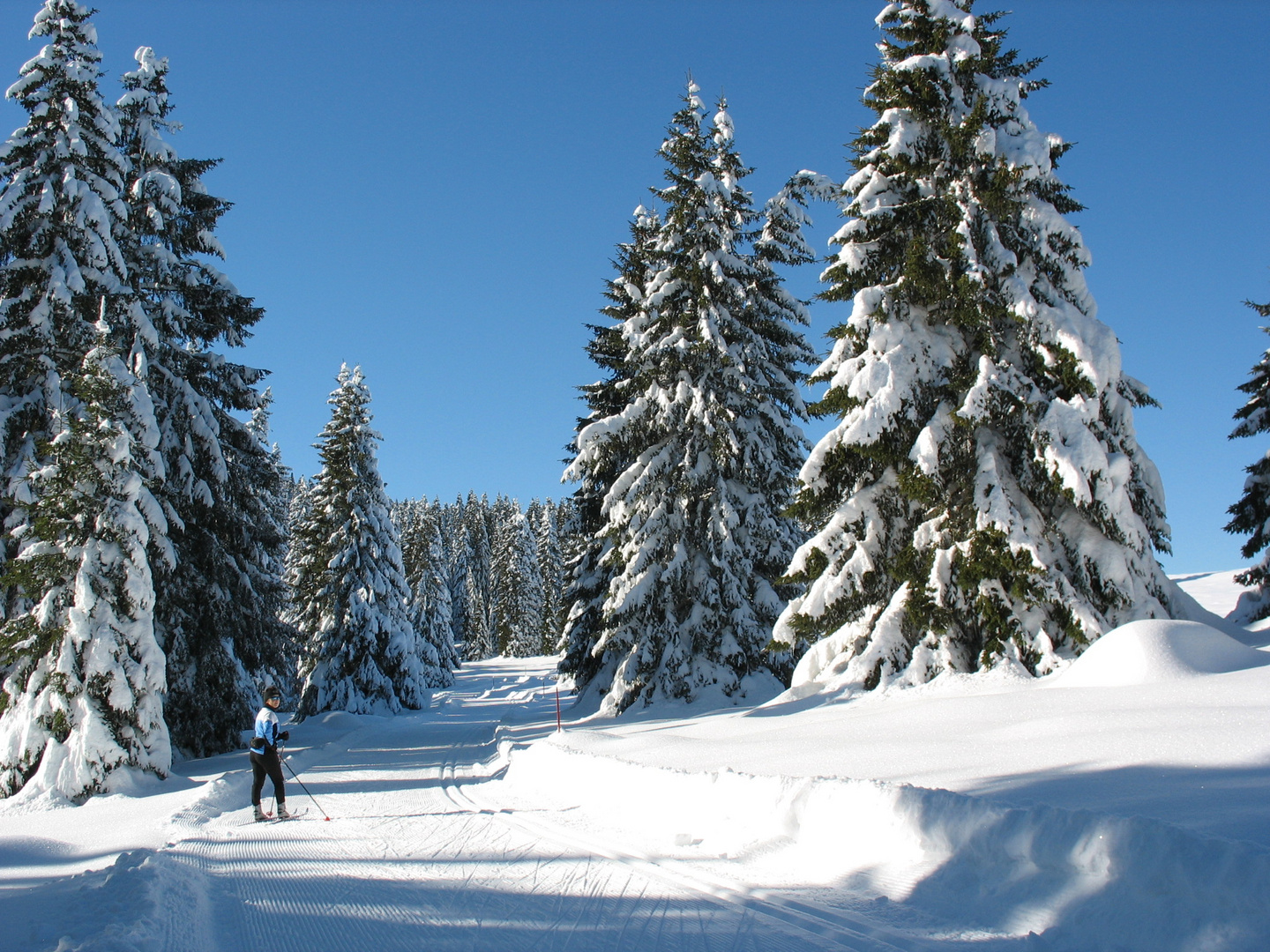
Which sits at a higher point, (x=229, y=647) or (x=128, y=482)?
(x=128, y=482)

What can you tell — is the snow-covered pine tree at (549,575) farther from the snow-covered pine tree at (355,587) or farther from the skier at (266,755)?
the skier at (266,755)

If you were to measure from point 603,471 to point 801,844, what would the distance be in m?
16.3

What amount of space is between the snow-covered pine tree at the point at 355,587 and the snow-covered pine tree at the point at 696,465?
12.6 meters

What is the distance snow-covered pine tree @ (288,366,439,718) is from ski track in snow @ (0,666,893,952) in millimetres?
20091

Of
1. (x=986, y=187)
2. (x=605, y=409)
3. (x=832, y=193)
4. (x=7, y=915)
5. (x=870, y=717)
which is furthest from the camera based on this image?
(x=605, y=409)

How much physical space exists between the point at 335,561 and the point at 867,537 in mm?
22294

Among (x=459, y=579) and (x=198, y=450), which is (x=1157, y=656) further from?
(x=459, y=579)

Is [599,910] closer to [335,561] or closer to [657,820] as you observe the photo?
[657,820]

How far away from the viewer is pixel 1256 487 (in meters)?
19.0

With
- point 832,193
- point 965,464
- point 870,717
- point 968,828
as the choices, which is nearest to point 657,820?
point 968,828

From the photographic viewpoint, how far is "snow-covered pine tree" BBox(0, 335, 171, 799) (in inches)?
466

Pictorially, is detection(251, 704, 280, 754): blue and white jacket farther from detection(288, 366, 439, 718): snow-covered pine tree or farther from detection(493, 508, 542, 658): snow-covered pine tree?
detection(493, 508, 542, 658): snow-covered pine tree

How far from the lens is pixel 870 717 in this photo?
9.82 m

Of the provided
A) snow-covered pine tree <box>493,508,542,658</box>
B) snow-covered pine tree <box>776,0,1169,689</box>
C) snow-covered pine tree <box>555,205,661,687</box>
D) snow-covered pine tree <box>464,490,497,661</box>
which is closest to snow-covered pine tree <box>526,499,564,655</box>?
snow-covered pine tree <box>493,508,542,658</box>
